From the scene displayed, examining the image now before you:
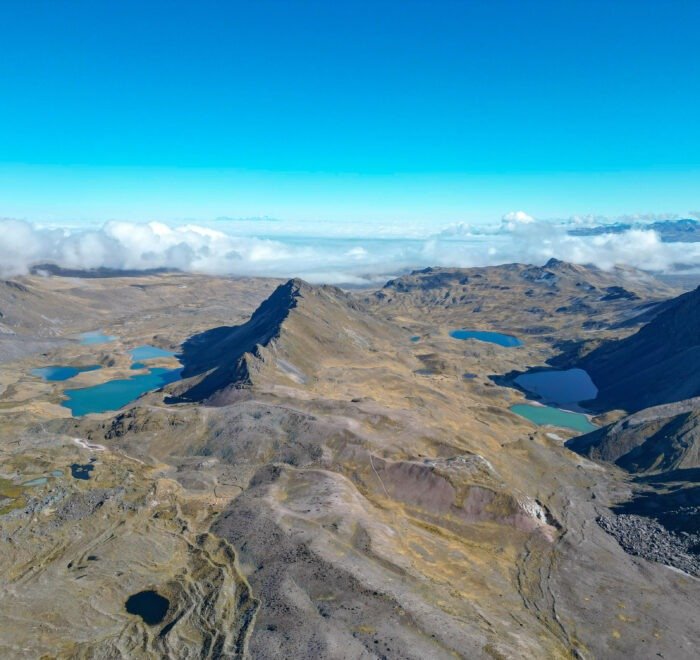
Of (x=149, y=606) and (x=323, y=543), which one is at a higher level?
(x=323, y=543)

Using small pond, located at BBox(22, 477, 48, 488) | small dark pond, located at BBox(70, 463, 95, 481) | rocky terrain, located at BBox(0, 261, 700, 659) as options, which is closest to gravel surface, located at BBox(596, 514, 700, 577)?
rocky terrain, located at BBox(0, 261, 700, 659)

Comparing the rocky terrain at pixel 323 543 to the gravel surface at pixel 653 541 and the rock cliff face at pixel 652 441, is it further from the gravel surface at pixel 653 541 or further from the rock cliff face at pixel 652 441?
the rock cliff face at pixel 652 441

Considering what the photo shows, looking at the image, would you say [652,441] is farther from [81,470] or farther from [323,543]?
[81,470]

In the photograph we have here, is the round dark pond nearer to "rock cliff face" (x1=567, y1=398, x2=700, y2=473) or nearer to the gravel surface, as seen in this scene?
the gravel surface

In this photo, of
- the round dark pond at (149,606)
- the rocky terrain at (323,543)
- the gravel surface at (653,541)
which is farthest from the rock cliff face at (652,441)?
the round dark pond at (149,606)

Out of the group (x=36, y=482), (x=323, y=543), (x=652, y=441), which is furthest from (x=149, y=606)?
(x=652, y=441)
